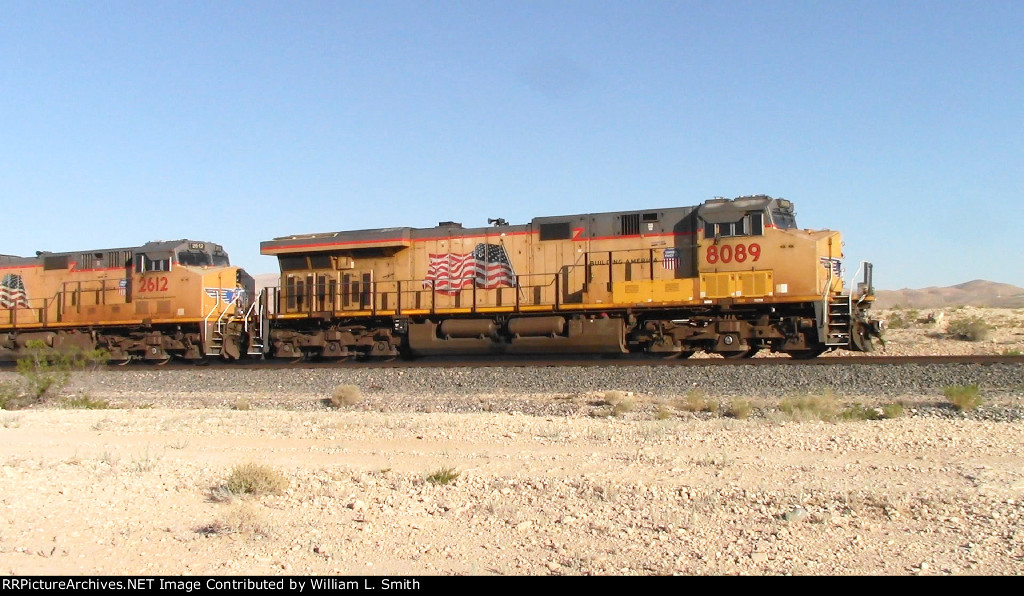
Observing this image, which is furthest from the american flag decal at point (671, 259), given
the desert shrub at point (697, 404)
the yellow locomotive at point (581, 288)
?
the desert shrub at point (697, 404)

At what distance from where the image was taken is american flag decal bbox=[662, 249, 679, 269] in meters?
18.6

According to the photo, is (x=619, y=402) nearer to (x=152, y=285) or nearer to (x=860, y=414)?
(x=860, y=414)

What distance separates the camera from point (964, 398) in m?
11.4

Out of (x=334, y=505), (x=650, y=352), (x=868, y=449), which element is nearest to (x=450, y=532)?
(x=334, y=505)

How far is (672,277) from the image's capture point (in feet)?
60.8

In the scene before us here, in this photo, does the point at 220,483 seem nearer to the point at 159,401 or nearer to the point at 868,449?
the point at 868,449

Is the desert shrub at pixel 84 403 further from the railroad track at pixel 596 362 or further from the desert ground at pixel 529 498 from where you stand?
the desert ground at pixel 529 498

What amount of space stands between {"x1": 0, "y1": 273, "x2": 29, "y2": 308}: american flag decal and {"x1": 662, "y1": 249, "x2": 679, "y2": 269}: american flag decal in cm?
1909

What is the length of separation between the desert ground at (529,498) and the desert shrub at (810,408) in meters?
0.27

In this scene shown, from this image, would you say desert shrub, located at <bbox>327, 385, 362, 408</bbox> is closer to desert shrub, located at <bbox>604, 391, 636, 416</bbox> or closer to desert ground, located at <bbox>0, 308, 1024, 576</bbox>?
desert ground, located at <bbox>0, 308, 1024, 576</bbox>

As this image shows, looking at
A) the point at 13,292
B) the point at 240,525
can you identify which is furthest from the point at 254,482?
the point at 13,292

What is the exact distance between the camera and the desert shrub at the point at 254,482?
680 cm

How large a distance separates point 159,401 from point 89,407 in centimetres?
139

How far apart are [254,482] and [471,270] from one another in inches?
550
